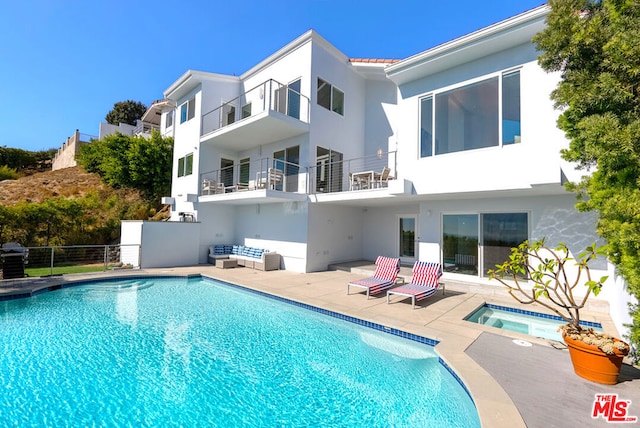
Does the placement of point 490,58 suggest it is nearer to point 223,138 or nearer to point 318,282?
point 318,282

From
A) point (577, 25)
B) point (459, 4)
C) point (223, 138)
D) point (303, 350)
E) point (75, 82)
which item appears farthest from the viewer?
point (75, 82)

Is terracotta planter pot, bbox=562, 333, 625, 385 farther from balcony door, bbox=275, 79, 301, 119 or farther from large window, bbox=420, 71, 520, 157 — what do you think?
balcony door, bbox=275, 79, 301, 119

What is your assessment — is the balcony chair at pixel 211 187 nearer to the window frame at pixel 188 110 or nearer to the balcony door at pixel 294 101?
the window frame at pixel 188 110

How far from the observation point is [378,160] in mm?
15758

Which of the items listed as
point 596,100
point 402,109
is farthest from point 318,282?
point 596,100

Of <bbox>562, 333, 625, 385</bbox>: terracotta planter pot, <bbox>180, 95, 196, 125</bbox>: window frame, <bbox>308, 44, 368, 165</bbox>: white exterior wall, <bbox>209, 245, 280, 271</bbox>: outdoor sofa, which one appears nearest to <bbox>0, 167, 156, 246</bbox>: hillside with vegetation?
<bbox>209, 245, 280, 271</bbox>: outdoor sofa

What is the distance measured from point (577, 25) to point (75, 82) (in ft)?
82.0

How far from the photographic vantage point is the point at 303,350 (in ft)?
20.2

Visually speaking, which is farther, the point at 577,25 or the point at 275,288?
the point at 275,288

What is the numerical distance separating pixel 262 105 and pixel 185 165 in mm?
6632

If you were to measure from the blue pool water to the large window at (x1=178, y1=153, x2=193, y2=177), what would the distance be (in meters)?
11.0

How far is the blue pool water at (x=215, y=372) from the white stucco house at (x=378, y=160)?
5.22 metres

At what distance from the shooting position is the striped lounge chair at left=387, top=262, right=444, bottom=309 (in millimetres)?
8309

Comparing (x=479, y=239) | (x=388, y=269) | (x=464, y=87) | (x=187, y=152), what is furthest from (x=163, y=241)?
(x=464, y=87)
